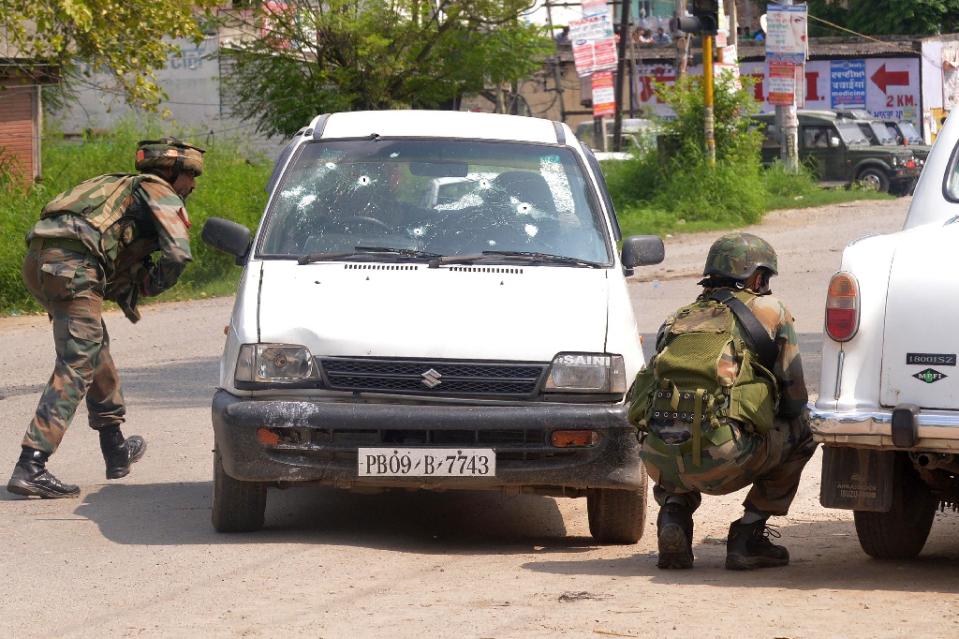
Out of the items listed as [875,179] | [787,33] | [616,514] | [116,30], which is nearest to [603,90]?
[787,33]

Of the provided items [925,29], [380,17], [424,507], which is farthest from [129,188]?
[925,29]

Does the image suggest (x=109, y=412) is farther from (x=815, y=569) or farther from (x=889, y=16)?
(x=889, y=16)

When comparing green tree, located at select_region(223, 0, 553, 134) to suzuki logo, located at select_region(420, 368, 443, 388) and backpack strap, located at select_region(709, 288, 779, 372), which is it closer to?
suzuki logo, located at select_region(420, 368, 443, 388)

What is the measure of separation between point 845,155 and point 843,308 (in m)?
28.7

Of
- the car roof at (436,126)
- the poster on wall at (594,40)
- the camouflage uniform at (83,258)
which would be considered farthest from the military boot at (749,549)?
the poster on wall at (594,40)

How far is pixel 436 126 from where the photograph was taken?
741 cm

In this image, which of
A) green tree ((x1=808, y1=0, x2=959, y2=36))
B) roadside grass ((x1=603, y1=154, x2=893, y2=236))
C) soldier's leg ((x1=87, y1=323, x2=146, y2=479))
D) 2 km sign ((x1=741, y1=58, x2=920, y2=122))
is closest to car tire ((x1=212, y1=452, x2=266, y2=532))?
soldier's leg ((x1=87, y1=323, x2=146, y2=479))

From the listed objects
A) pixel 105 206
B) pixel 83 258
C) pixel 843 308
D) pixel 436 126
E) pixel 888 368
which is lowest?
pixel 888 368

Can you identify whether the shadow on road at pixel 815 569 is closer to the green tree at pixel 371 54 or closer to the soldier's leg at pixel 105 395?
the soldier's leg at pixel 105 395

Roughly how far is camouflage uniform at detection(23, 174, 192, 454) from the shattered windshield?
0.59 meters

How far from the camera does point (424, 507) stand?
292 inches

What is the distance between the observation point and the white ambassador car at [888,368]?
16.2 feet

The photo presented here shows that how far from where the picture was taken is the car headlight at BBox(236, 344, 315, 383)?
6.05 meters

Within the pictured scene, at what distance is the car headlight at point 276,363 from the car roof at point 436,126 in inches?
61.6
